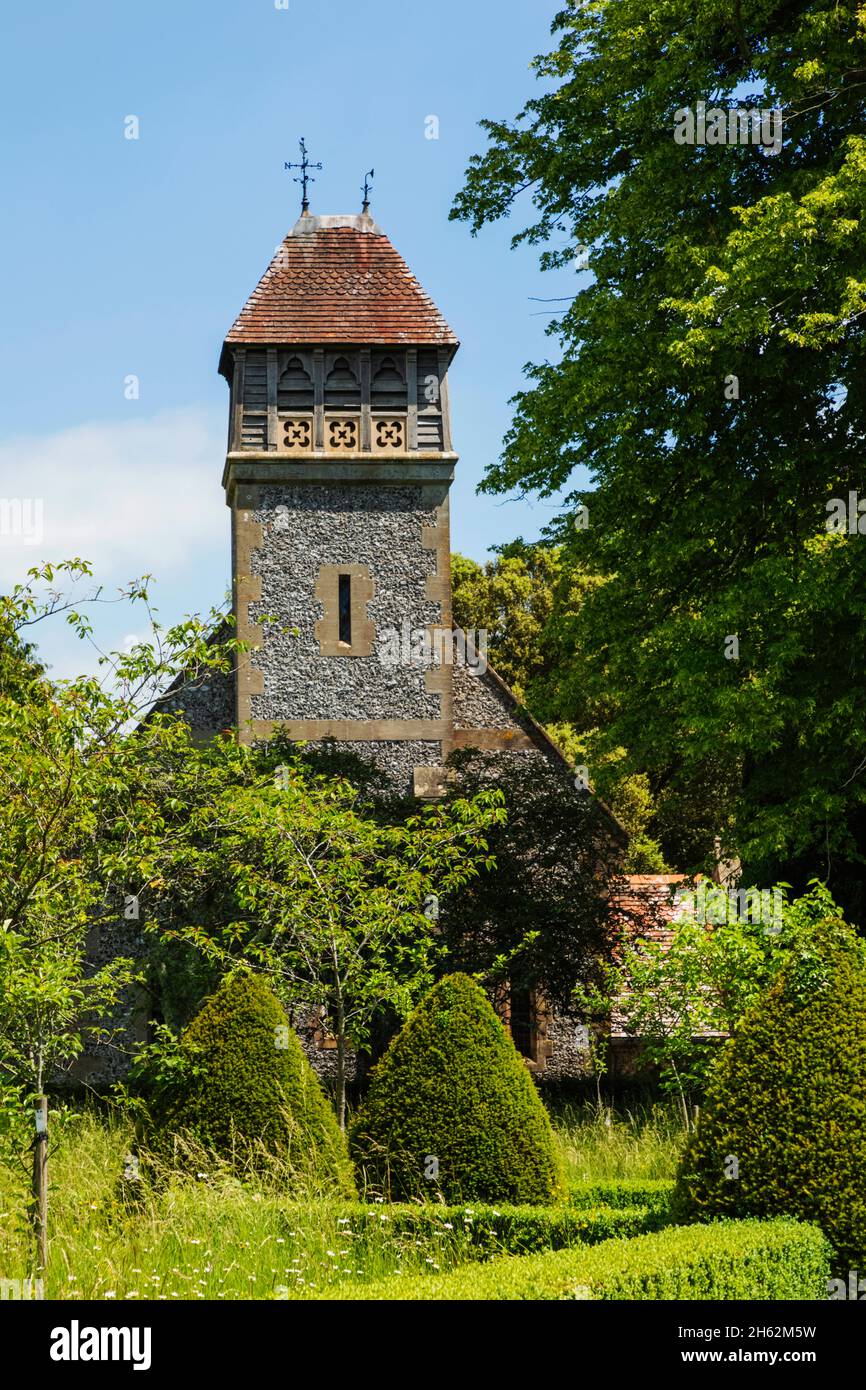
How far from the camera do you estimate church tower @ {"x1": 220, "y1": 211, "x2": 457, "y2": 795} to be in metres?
21.4

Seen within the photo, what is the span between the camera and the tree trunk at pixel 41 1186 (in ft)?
28.9

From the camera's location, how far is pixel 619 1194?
406 inches

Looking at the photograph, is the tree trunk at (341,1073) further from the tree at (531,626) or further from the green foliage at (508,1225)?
the tree at (531,626)

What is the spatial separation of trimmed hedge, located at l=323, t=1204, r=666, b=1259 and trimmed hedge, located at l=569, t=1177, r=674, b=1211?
2.17 feet

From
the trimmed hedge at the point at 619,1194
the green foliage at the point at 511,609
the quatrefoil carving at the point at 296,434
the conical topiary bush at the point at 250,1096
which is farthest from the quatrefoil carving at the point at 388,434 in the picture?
the trimmed hedge at the point at 619,1194

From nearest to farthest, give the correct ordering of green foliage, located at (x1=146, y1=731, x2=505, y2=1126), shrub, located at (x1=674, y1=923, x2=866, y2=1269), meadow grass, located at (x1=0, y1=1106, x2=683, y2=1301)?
shrub, located at (x1=674, y1=923, x2=866, y2=1269)
meadow grass, located at (x1=0, y1=1106, x2=683, y2=1301)
green foliage, located at (x1=146, y1=731, x2=505, y2=1126)

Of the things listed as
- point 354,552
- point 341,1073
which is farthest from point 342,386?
point 341,1073

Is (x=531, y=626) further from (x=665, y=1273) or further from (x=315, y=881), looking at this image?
(x=665, y=1273)

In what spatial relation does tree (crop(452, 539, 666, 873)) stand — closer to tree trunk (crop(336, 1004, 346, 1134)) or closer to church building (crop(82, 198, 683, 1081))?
church building (crop(82, 198, 683, 1081))

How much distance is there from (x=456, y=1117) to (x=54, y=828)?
10.2ft

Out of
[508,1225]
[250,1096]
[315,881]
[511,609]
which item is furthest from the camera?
[511,609]

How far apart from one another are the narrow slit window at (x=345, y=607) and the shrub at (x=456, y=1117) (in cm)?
1151

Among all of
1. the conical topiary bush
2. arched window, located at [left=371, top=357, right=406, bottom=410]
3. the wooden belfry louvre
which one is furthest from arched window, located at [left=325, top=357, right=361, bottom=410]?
the conical topiary bush
